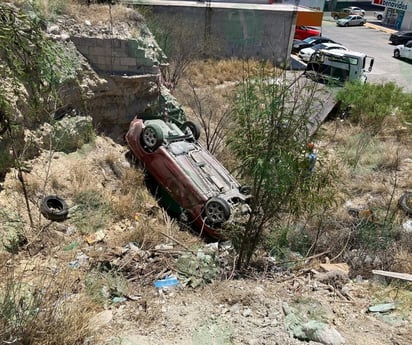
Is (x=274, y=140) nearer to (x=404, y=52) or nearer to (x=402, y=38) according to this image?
(x=404, y=52)

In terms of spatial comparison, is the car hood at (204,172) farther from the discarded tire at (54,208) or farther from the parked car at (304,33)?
the parked car at (304,33)

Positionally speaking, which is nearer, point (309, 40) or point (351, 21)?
point (309, 40)

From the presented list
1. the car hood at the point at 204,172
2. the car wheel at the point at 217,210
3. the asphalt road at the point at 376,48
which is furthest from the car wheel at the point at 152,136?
the asphalt road at the point at 376,48

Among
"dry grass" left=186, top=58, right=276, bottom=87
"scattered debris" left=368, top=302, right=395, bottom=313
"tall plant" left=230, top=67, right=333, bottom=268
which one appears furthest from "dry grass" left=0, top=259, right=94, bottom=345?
"dry grass" left=186, top=58, right=276, bottom=87

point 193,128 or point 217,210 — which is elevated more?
point 193,128

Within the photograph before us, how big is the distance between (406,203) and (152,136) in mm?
5377

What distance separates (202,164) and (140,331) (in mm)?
4198

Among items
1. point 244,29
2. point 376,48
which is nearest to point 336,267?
point 244,29

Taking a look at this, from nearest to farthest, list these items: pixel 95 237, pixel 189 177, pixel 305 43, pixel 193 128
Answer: pixel 95 237
pixel 189 177
pixel 193 128
pixel 305 43

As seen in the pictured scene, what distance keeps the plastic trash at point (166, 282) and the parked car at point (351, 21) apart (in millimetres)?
41164

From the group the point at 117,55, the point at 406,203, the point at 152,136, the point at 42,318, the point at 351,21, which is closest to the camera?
the point at 42,318

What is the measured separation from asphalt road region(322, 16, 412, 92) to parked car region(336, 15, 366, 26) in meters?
0.59

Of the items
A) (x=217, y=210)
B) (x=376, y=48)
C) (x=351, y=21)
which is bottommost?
(x=217, y=210)

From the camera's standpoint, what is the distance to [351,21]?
4003 cm
